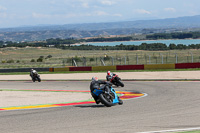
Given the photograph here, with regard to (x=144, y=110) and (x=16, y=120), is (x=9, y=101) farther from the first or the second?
(x=144, y=110)

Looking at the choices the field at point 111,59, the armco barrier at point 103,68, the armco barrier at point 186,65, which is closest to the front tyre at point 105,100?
the armco barrier at point 186,65

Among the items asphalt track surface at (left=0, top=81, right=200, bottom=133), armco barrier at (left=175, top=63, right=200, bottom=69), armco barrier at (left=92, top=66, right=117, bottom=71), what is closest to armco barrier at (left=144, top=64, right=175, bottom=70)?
armco barrier at (left=175, top=63, right=200, bottom=69)

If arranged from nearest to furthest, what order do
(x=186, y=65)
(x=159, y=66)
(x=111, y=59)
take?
(x=186, y=65) < (x=159, y=66) < (x=111, y=59)

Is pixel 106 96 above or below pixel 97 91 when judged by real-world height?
below

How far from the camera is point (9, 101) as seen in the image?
1664 centimetres

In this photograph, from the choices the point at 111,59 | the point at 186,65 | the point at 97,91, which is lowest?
the point at 111,59

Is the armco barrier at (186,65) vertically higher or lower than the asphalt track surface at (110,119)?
lower

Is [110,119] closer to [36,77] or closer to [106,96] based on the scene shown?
[106,96]

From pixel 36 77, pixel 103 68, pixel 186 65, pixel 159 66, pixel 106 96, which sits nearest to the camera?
pixel 106 96

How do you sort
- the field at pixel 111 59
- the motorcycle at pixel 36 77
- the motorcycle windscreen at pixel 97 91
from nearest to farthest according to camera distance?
the motorcycle windscreen at pixel 97 91 → the motorcycle at pixel 36 77 → the field at pixel 111 59

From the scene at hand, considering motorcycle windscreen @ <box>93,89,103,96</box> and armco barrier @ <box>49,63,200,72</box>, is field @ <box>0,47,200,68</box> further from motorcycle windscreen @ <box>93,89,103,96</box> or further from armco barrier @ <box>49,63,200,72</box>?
motorcycle windscreen @ <box>93,89,103,96</box>

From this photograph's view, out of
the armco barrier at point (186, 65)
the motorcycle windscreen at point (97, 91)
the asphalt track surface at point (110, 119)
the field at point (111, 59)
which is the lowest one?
the field at point (111, 59)

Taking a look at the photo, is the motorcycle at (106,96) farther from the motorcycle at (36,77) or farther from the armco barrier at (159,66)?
the armco barrier at (159,66)

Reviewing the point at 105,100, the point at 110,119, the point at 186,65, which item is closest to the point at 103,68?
the point at 186,65
